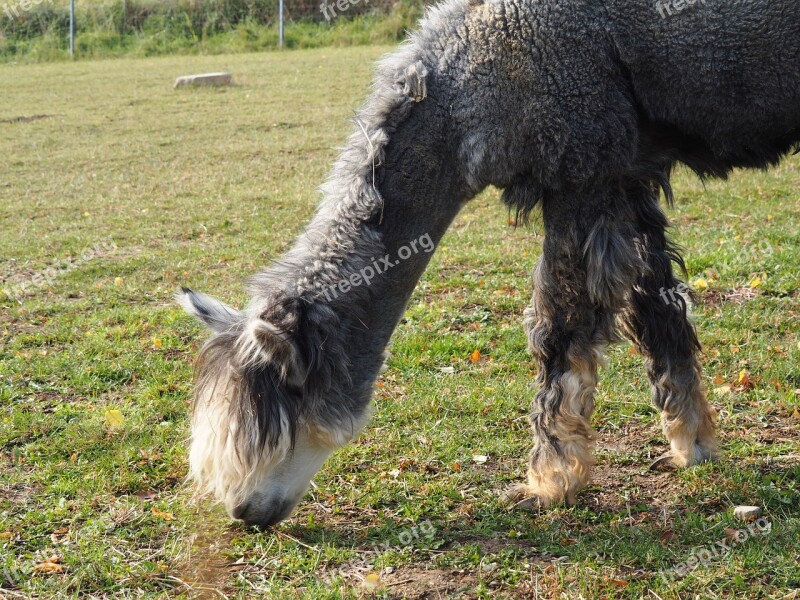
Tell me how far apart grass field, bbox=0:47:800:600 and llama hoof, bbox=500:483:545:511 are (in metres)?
0.05

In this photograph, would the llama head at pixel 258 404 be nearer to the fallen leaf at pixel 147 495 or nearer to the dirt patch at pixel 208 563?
the dirt patch at pixel 208 563

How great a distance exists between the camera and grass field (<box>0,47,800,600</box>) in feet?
11.3

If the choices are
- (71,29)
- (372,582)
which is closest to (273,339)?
(372,582)

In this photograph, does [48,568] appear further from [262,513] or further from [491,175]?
[491,175]

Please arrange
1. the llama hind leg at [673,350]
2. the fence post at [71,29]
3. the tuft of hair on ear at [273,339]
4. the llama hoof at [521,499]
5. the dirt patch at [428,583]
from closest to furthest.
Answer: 1. the tuft of hair on ear at [273,339]
2. the dirt patch at [428,583]
3. the llama hoof at [521,499]
4. the llama hind leg at [673,350]
5. the fence post at [71,29]

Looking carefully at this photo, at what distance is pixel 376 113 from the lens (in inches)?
141

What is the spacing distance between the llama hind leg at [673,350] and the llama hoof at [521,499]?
2.48 feet

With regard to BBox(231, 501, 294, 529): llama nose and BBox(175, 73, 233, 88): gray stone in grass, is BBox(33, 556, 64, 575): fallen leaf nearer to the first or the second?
BBox(231, 501, 294, 529): llama nose

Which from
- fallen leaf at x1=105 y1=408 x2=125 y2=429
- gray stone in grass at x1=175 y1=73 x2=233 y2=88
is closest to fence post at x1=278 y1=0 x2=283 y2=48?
gray stone in grass at x1=175 y1=73 x2=233 y2=88

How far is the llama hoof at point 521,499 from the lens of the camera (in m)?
3.84

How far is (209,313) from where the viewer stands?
3.44m

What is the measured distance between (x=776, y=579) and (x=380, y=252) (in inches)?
75.8

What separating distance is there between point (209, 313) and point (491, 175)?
4.17ft

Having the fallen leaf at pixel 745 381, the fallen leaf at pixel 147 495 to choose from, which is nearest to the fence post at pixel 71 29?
the fallen leaf at pixel 147 495
